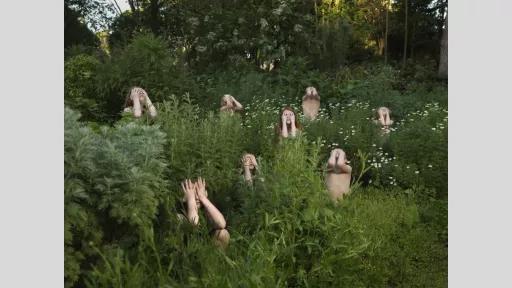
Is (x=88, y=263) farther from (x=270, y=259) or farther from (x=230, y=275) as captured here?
(x=270, y=259)

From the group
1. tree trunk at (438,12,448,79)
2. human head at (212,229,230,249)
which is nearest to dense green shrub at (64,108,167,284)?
human head at (212,229,230,249)

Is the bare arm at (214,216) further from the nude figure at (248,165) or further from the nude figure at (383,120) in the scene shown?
the nude figure at (383,120)

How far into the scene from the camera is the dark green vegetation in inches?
95.7

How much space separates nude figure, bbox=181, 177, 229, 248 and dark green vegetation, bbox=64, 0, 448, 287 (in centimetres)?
7

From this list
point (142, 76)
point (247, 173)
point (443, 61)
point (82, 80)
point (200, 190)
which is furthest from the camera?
point (443, 61)

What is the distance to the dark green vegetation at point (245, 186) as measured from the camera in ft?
7.97

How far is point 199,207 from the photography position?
308cm

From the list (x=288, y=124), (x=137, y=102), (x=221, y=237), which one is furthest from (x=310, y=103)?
(x=221, y=237)

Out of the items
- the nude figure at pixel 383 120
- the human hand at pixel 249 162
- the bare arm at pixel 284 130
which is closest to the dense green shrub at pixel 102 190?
the human hand at pixel 249 162

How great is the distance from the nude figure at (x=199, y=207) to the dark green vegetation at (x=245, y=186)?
0.24ft

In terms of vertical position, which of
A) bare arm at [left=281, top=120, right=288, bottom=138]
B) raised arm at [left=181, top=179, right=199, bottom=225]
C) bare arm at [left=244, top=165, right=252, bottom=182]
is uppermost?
bare arm at [left=281, top=120, right=288, bottom=138]

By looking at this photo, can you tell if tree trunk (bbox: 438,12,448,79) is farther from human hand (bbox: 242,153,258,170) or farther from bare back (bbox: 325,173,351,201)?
human hand (bbox: 242,153,258,170)

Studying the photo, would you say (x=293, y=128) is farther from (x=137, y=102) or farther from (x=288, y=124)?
(x=137, y=102)

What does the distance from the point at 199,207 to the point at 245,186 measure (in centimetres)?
41
